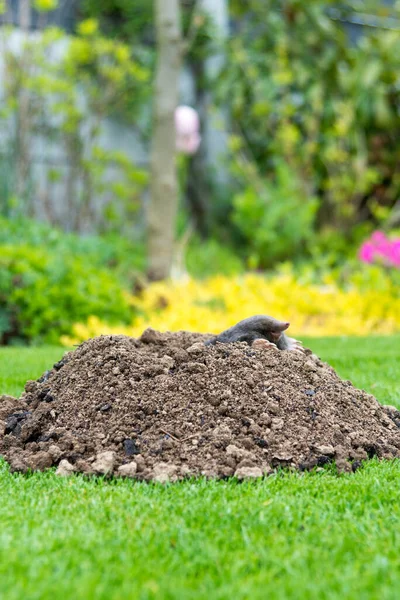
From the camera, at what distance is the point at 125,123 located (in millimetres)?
10883

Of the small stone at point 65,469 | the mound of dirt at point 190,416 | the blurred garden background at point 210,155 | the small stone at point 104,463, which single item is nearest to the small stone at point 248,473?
the mound of dirt at point 190,416

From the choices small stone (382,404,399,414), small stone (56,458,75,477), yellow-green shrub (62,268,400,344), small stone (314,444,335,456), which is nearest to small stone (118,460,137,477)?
small stone (56,458,75,477)

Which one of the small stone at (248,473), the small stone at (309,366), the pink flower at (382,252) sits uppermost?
the pink flower at (382,252)

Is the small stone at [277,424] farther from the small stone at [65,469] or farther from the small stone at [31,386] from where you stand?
the small stone at [31,386]

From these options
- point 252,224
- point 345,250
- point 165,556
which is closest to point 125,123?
point 252,224

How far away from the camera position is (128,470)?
2.45m

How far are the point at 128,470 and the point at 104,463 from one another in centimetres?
9

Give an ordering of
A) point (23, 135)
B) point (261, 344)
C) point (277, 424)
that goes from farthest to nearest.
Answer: point (23, 135) → point (261, 344) → point (277, 424)

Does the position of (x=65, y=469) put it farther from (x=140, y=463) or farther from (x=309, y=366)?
(x=309, y=366)

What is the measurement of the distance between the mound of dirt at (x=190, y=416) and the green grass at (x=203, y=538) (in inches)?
4.1

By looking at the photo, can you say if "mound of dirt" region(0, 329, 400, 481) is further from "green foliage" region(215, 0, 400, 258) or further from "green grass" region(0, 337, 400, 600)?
"green foliage" region(215, 0, 400, 258)

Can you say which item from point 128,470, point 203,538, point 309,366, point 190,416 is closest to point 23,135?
point 309,366

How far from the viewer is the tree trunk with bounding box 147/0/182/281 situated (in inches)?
283

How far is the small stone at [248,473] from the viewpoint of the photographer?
A: 2413mm
